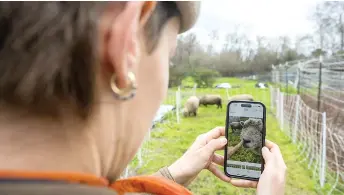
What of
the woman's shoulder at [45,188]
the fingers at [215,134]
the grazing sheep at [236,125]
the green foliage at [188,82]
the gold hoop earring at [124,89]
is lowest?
the fingers at [215,134]

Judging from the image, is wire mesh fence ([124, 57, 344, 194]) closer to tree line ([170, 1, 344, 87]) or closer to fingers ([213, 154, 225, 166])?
tree line ([170, 1, 344, 87])

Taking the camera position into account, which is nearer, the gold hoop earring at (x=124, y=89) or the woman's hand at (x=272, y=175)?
the gold hoop earring at (x=124, y=89)

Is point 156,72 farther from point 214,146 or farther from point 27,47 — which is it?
point 214,146

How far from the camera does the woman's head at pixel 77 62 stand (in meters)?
0.19

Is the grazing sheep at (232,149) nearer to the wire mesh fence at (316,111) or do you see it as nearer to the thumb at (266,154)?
the thumb at (266,154)

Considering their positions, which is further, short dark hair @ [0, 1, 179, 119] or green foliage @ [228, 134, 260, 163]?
green foliage @ [228, 134, 260, 163]

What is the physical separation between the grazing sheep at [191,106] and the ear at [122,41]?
71 cm

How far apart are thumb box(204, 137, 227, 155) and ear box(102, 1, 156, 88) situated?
0.28 meters

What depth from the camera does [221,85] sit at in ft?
2.90

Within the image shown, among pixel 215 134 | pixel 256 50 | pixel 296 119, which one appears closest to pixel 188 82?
pixel 256 50

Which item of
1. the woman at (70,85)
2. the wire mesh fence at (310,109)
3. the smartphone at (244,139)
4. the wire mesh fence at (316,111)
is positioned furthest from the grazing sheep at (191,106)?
the woman at (70,85)

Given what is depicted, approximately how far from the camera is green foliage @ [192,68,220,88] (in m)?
0.89

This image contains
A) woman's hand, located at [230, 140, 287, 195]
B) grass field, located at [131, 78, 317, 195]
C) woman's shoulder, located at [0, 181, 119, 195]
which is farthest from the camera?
grass field, located at [131, 78, 317, 195]

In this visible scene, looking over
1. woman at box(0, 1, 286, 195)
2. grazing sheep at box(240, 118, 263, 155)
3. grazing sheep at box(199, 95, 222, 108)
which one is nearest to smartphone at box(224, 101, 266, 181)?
grazing sheep at box(240, 118, 263, 155)
